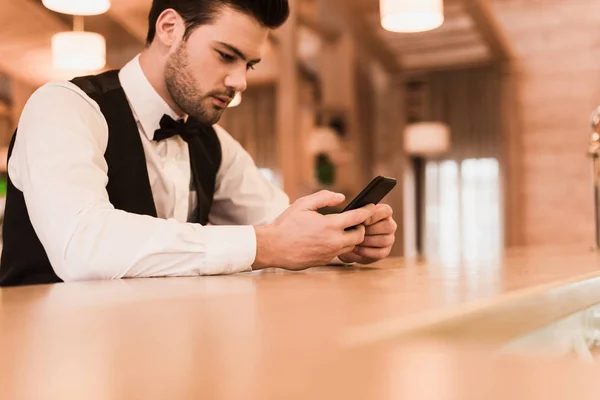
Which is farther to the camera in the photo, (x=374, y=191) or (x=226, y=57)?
(x=226, y=57)

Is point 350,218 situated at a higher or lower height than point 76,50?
lower

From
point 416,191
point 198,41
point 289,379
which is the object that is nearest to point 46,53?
point 198,41

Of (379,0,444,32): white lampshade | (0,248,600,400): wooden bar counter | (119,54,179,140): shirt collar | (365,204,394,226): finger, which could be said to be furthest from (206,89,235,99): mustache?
(379,0,444,32): white lampshade

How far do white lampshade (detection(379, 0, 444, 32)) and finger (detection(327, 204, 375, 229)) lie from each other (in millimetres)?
1652

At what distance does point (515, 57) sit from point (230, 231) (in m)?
5.61

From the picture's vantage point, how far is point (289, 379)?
414mm

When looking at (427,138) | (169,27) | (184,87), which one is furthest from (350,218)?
(427,138)

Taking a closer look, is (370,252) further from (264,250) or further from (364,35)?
(364,35)

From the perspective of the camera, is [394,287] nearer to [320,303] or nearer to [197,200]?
[320,303]

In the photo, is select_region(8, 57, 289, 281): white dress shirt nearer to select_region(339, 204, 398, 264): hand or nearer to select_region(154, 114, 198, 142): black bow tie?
select_region(154, 114, 198, 142): black bow tie

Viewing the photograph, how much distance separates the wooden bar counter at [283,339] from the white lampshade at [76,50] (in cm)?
312

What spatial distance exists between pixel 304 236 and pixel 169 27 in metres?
0.83

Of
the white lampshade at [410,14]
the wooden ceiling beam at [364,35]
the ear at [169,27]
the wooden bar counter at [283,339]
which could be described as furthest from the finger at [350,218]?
the wooden ceiling beam at [364,35]

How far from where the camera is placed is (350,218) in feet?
4.49
